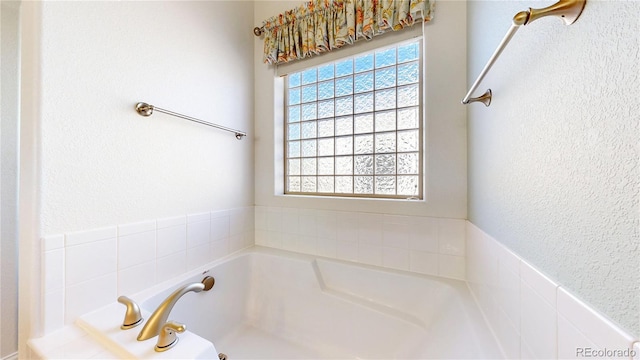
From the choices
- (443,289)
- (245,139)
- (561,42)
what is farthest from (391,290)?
(245,139)

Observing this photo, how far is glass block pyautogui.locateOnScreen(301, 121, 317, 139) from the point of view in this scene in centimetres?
175

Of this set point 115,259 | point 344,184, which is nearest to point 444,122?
point 344,184

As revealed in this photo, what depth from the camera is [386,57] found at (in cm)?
148

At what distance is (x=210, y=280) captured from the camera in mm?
1271

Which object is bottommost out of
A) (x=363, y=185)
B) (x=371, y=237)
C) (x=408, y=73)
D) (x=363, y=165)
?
(x=371, y=237)

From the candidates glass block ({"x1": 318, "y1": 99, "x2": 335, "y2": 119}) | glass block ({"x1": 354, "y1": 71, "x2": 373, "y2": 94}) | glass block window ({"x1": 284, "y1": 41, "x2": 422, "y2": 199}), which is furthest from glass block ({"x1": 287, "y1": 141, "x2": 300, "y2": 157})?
glass block ({"x1": 354, "y1": 71, "x2": 373, "y2": 94})

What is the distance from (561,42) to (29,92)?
1.61 m

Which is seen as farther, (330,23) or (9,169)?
(330,23)

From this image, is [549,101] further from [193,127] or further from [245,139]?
[245,139]

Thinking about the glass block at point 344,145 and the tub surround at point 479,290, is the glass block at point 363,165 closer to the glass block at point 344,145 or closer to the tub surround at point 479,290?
the glass block at point 344,145

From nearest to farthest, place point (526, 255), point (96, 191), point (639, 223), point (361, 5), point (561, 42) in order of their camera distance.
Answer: point (639, 223), point (561, 42), point (526, 255), point (96, 191), point (361, 5)

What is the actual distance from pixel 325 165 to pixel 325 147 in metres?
0.14

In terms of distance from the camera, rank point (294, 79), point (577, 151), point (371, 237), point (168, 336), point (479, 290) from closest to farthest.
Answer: point (577, 151) < point (168, 336) < point (479, 290) < point (371, 237) < point (294, 79)

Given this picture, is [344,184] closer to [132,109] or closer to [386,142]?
[386,142]
